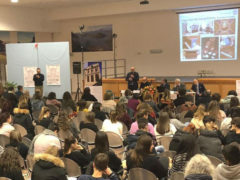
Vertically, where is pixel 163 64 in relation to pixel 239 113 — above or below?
above

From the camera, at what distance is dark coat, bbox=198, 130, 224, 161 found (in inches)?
175

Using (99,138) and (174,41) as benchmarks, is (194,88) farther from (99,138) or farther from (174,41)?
(99,138)

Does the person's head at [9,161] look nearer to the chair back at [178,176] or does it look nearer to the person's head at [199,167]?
the chair back at [178,176]

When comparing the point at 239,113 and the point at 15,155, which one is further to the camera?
the point at 239,113

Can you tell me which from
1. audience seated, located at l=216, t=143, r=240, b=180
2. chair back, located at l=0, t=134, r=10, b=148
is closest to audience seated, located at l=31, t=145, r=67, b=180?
audience seated, located at l=216, t=143, r=240, b=180

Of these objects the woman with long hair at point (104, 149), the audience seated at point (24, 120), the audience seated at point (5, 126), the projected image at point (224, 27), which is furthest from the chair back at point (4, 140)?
the projected image at point (224, 27)

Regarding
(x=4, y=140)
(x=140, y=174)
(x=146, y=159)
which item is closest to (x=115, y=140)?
(x=146, y=159)

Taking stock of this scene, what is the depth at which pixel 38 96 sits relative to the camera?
29.0 ft

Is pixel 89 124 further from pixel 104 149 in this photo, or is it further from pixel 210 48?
pixel 210 48

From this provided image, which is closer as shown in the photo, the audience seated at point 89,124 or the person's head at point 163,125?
the person's head at point 163,125

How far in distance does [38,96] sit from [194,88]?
5.23 m

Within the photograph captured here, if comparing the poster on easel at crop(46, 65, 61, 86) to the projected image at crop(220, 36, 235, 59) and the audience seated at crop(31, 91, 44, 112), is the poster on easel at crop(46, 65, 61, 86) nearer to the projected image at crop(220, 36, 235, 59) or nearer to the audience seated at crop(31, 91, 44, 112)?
the audience seated at crop(31, 91, 44, 112)

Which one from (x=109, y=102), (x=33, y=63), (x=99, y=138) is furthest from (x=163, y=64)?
(x=99, y=138)

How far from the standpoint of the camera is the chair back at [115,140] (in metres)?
5.38
